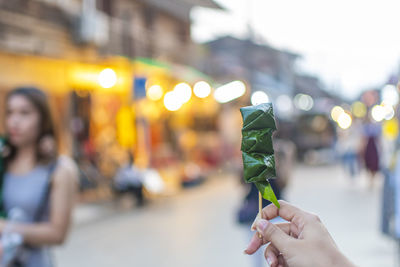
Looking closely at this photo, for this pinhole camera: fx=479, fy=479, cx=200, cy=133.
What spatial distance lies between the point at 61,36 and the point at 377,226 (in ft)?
24.4

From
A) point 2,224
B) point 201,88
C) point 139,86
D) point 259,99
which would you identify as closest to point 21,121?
point 2,224

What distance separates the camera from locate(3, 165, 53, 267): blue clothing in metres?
2.43

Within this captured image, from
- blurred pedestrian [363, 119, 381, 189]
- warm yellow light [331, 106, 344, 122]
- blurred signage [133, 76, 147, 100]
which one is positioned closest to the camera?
blurred signage [133, 76, 147, 100]

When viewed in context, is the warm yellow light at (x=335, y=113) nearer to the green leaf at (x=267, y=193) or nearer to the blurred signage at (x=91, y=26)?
the blurred signage at (x=91, y=26)

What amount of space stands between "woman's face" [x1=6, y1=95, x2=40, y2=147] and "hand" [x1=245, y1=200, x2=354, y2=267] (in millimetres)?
1637

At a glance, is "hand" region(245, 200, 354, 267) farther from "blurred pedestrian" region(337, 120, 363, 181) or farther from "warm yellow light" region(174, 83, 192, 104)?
"warm yellow light" region(174, 83, 192, 104)

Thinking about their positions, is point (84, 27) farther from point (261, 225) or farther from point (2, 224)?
point (261, 225)

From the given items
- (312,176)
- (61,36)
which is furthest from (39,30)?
(312,176)

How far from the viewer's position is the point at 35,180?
2.46 metres

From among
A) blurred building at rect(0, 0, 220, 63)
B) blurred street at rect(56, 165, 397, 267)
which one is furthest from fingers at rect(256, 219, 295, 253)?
blurred building at rect(0, 0, 220, 63)

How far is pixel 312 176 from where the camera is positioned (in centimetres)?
1745

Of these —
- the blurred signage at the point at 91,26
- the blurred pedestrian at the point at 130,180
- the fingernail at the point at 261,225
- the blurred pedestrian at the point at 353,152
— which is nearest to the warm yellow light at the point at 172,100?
the blurred signage at the point at 91,26

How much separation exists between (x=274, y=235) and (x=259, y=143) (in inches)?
9.6

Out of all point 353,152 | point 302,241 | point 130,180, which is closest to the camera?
point 302,241
